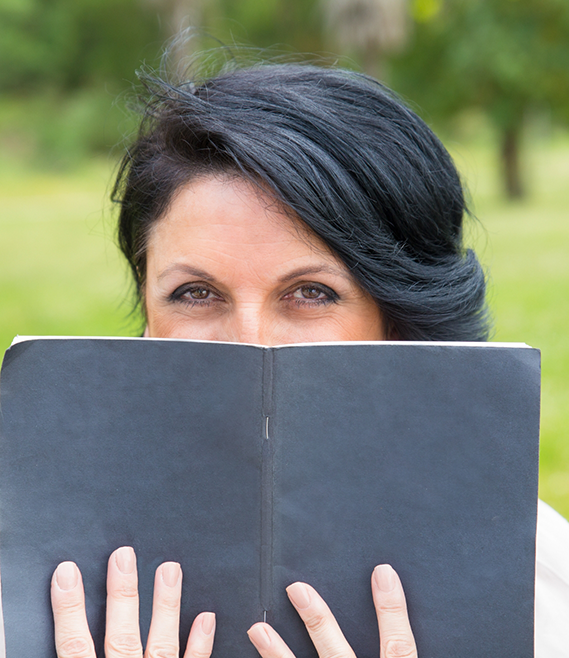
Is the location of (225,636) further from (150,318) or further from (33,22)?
(33,22)

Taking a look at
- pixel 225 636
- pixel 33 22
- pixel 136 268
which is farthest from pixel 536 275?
pixel 33 22

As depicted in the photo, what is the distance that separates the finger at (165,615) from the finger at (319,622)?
0.62ft

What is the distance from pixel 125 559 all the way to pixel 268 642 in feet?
0.88

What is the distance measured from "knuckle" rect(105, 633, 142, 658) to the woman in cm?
62

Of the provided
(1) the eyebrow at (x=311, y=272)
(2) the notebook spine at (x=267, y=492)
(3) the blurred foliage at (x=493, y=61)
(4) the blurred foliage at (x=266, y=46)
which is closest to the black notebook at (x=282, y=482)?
(2) the notebook spine at (x=267, y=492)

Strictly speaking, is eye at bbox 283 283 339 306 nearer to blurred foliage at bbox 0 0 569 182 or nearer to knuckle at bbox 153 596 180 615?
knuckle at bbox 153 596 180 615

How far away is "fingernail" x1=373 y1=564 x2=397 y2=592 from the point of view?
1.18m

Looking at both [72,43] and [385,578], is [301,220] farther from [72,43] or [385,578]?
[72,43]

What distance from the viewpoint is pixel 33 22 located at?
2786cm

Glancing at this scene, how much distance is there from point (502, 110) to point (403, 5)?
9.74 metres

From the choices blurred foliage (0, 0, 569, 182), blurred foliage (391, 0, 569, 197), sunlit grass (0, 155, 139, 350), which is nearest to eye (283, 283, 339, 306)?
sunlit grass (0, 155, 139, 350)

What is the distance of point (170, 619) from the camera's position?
118cm

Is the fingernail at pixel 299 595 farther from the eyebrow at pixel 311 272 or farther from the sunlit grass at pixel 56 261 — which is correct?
the sunlit grass at pixel 56 261

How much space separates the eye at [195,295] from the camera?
161 centimetres
